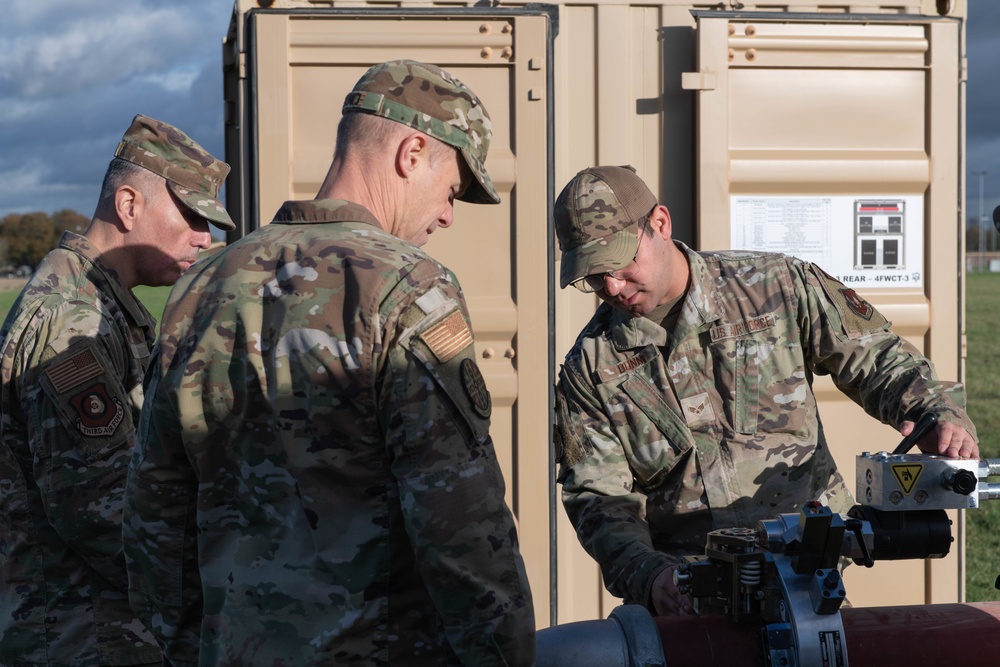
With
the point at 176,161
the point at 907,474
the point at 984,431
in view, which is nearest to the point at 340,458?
the point at 907,474

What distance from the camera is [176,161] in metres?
2.56

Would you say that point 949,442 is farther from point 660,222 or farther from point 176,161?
point 176,161

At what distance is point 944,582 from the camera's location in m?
3.71

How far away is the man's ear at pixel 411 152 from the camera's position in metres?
1.73

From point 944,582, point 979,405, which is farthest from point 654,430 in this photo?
point 979,405

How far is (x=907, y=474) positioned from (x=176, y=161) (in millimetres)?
1806

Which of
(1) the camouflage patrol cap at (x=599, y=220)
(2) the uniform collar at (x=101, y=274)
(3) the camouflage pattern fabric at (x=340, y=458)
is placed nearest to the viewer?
(3) the camouflage pattern fabric at (x=340, y=458)

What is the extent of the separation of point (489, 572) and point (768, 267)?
1538 millimetres

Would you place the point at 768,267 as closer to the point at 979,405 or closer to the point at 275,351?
the point at 275,351

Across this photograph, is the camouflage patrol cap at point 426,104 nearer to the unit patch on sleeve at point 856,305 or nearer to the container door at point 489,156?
the unit patch on sleeve at point 856,305

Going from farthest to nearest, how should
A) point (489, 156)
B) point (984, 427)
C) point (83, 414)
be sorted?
point (984, 427), point (489, 156), point (83, 414)

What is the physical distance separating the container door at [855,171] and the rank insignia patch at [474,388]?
210cm

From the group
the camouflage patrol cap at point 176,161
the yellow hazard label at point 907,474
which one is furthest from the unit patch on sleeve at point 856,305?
the camouflage patrol cap at point 176,161

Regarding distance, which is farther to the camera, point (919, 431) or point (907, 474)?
point (919, 431)
